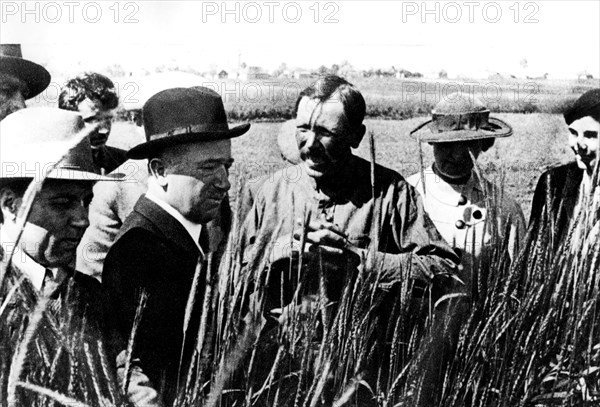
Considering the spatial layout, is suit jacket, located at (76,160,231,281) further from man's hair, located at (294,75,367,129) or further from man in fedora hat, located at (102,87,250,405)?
man's hair, located at (294,75,367,129)

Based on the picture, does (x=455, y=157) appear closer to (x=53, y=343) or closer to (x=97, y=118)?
(x=97, y=118)

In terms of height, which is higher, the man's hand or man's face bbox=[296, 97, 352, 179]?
man's face bbox=[296, 97, 352, 179]

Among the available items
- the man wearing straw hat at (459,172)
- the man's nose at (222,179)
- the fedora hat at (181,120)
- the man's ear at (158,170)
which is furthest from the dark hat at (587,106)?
the man's ear at (158,170)

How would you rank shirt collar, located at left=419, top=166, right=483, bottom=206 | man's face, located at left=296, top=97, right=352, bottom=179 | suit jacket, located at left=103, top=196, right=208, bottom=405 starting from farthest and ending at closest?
1. shirt collar, located at left=419, top=166, right=483, bottom=206
2. man's face, located at left=296, top=97, right=352, bottom=179
3. suit jacket, located at left=103, top=196, right=208, bottom=405

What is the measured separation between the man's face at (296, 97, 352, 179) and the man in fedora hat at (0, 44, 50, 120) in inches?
41.7

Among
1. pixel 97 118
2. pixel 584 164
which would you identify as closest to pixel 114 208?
pixel 97 118

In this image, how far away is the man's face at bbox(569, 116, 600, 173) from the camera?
13.2 feet

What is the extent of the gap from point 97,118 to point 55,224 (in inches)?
22.3

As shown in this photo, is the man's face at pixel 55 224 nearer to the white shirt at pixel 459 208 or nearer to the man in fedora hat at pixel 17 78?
the man in fedora hat at pixel 17 78

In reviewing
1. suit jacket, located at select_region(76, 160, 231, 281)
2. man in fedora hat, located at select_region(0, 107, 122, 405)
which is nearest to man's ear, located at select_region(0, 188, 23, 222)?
man in fedora hat, located at select_region(0, 107, 122, 405)

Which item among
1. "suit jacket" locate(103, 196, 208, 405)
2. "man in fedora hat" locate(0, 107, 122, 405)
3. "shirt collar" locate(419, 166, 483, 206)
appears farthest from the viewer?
"shirt collar" locate(419, 166, 483, 206)

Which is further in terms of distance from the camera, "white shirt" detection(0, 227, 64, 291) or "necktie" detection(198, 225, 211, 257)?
"necktie" detection(198, 225, 211, 257)

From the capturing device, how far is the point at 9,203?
122 inches

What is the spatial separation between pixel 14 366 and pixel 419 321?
175 centimetres
